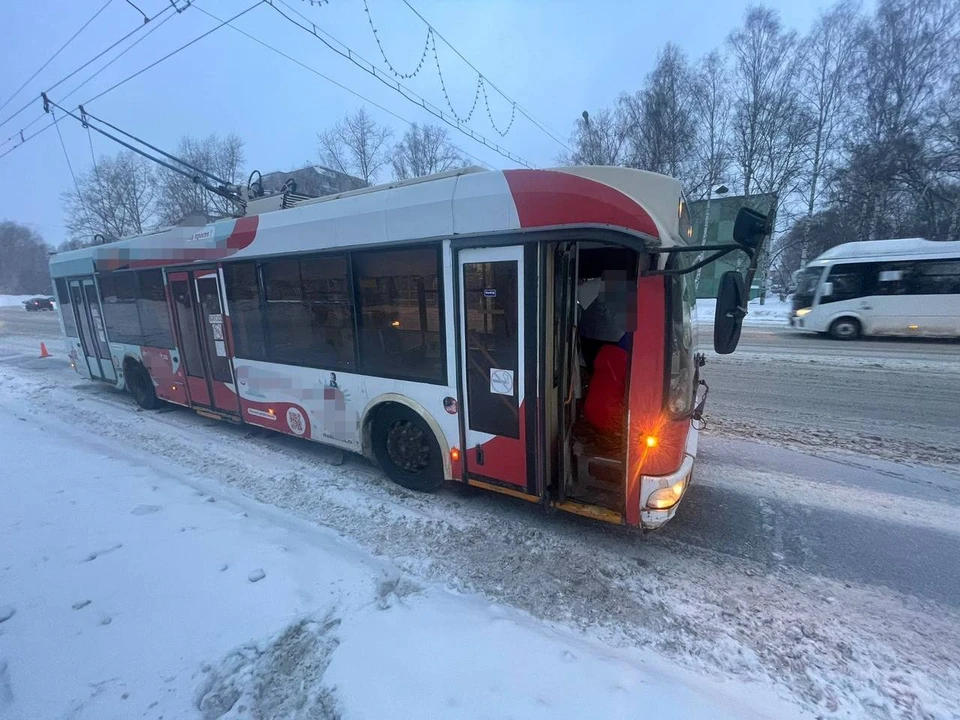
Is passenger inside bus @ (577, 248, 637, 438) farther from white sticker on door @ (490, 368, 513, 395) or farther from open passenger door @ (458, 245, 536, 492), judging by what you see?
white sticker on door @ (490, 368, 513, 395)

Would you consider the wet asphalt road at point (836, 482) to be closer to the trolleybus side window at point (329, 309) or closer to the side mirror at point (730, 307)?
the side mirror at point (730, 307)

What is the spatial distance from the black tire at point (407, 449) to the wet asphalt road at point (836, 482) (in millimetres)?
2129

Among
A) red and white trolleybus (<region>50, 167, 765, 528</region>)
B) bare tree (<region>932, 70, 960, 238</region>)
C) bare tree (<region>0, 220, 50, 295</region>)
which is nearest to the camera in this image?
red and white trolleybus (<region>50, 167, 765, 528</region>)

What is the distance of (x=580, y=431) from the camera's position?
392cm

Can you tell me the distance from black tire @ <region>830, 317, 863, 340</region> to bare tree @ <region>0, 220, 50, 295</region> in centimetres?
8868

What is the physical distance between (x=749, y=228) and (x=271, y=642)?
3.81m

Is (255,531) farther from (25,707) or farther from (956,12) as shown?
(956,12)

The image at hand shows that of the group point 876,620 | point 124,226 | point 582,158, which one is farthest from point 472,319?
point 124,226

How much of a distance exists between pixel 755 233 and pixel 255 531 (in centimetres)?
441

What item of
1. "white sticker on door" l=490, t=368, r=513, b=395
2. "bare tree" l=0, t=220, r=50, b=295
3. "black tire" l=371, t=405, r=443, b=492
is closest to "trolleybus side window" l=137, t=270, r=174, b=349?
"black tire" l=371, t=405, r=443, b=492

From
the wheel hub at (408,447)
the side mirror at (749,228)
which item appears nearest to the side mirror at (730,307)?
the side mirror at (749,228)

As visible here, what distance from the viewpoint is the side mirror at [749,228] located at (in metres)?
2.65

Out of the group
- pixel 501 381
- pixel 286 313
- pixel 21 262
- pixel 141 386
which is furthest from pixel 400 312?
pixel 21 262

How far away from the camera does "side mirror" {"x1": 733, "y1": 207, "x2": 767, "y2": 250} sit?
8.68 feet
